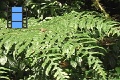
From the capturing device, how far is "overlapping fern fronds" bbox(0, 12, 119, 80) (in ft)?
4.27

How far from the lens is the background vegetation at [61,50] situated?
1.32 metres

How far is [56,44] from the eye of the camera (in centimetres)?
139

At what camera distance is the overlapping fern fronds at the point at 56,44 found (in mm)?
1302

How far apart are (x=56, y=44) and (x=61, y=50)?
0.14 ft

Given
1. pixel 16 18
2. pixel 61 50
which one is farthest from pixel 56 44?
pixel 16 18

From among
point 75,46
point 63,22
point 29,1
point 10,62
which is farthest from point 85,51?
point 29,1

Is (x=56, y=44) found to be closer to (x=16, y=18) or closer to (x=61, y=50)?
(x=61, y=50)

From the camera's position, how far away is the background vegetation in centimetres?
132

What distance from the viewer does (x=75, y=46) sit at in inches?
51.8

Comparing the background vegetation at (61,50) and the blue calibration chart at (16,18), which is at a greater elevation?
the blue calibration chart at (16,18)

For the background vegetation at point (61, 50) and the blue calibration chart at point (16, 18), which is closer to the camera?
the background vegetation at point (61, 50)

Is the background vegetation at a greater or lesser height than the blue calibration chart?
lesser

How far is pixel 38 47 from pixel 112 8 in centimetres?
92

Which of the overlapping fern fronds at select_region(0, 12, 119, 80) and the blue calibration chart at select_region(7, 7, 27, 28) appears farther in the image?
the blue calibration chart at select_region(7, 7, 27, 28)
